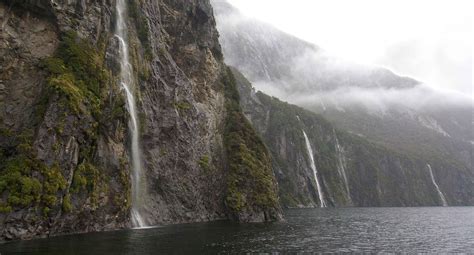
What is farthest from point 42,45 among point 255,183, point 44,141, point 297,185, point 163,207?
point 297,185

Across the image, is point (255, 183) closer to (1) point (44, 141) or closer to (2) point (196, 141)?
(2) point (196, 141)

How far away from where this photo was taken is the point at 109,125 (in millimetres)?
56000

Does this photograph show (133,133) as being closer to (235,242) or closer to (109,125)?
(109,125)

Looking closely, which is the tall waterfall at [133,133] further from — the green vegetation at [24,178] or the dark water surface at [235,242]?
the green vegetation at [24,178]

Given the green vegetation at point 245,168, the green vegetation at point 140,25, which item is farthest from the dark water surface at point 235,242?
the green vegetation at point 140,25

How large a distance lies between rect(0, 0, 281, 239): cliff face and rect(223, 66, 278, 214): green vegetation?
267mm

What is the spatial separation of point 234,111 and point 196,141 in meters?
16.3

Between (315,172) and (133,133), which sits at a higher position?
(315,172)

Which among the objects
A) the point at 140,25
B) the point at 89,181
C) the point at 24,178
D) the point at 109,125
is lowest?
the point at 24,178

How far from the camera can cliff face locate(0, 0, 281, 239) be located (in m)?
44.6

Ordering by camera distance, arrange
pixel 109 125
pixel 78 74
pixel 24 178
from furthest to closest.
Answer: pixel 109 125, pixel 78 74, pixel 24 178

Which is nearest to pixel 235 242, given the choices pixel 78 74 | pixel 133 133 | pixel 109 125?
pixel 109 125

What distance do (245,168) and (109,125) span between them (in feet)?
98.8

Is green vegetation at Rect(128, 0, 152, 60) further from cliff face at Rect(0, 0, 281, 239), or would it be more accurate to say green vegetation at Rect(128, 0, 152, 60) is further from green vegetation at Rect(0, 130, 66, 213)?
green vegetation at Rect(0, 130, 66, 213)
